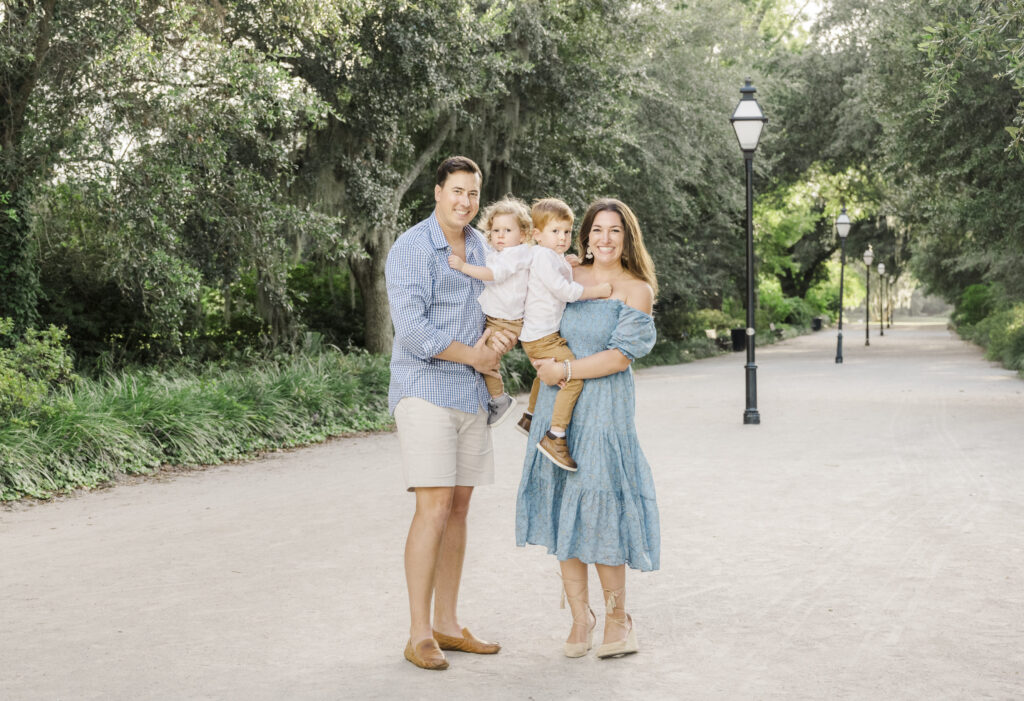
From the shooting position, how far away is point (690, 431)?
1320 cm

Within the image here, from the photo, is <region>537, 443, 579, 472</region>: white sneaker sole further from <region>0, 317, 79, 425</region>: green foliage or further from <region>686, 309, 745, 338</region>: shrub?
<region>686, 309, 745, 338</region>: shrub

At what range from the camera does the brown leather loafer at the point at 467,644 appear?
4.63 metres

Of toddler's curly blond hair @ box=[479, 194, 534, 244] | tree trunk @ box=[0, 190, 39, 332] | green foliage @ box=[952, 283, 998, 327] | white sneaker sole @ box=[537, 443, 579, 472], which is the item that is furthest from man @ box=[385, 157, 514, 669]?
green foliage @ box=[952, 283, 998, 327]

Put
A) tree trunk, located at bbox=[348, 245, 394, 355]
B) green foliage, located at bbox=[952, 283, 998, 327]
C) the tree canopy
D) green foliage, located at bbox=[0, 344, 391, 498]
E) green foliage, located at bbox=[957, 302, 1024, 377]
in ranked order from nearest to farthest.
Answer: green foliage, located at bbox=[0, 344, 391, 498], the tree canopy, tree trunk, located at bbox=[348, 245, 394, 355], green foliage, located at bbox=[957, 302, 1024, 377], green foliage, located at bbox=[952, 283, 998, 327]

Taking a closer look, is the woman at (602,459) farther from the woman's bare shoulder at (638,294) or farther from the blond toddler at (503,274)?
the blond toddler at (503,274)

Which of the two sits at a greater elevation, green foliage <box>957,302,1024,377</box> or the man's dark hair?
the man's dark hair

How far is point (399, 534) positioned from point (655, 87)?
15.3 m

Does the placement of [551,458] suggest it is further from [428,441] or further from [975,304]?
[975,304]

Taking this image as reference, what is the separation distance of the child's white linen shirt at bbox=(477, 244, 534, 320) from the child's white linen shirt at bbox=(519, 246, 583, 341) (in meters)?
0.03

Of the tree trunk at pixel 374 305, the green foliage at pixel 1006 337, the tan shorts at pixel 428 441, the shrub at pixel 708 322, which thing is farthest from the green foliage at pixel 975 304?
the tan shorts at pixel 428 441

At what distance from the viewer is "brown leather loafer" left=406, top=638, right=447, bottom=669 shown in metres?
4.39

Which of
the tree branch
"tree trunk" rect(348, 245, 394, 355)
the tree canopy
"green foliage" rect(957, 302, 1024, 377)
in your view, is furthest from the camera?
"green foliage" rect(957, 302, 1024, 377)

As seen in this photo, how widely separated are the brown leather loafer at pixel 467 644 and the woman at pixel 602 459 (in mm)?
332

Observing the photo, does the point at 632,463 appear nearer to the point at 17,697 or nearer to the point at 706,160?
the point at 17,697
